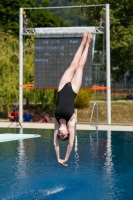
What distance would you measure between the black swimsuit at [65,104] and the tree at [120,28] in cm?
3021

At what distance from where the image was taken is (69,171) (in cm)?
1434

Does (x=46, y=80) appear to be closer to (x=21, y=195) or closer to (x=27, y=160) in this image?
(x=27, y=160)

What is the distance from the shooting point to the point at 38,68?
28625 mm

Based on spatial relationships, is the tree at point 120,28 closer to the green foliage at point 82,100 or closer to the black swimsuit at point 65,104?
the green foliage at point 82,100

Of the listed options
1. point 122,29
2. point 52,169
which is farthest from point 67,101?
point 122,29

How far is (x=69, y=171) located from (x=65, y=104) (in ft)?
11.4

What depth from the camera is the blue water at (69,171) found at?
11.5 metres

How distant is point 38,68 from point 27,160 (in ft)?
42.4

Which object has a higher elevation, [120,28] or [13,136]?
[120,28]

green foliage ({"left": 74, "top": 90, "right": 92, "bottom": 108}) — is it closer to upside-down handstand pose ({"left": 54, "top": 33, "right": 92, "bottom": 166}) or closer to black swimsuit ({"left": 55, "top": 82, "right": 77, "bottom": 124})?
upside-down handstand pose ({"left": 54, "top": 33, "right": 92, "bottom": 166})

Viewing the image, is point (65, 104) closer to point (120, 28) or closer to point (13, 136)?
point (13, 136)

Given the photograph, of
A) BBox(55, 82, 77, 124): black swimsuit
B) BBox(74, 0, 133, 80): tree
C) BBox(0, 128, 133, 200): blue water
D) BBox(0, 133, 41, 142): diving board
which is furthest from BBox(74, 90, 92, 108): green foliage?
BBox(55, 82, 77, 124): black swimsuit

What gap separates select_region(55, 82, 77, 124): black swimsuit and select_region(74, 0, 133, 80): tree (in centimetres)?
3021

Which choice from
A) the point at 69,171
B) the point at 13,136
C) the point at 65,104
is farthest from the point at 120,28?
the point at 65,104
